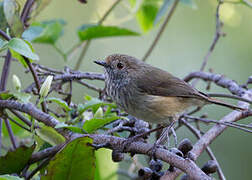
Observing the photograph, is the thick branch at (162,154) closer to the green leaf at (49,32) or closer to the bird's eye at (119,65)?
the green leaf at (49,32)

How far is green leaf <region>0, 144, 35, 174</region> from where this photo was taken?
7.21ft

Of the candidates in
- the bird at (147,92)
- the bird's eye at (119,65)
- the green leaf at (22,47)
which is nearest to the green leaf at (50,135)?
the green leaf at (22,47)

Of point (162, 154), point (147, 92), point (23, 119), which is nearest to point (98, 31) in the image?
point (147, 92)

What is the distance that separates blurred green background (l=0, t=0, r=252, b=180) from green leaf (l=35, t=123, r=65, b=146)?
370cm

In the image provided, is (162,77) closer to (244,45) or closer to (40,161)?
(40,161)

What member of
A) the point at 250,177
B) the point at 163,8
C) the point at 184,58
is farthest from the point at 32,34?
the point at 250,177

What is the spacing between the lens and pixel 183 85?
Answer: 366 cm

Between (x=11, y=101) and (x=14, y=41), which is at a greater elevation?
(x=14, y=41)

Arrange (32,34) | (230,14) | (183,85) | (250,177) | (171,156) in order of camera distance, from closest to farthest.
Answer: (171,156) → (32,34) → (183,85) → (230,14) → (250,177)

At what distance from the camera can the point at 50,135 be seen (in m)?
2.35

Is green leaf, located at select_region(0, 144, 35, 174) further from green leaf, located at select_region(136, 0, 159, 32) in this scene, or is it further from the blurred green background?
the blurred green background

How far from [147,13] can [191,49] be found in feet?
9.03

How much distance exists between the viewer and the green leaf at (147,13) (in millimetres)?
4336

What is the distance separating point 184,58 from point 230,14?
122 centimetres
